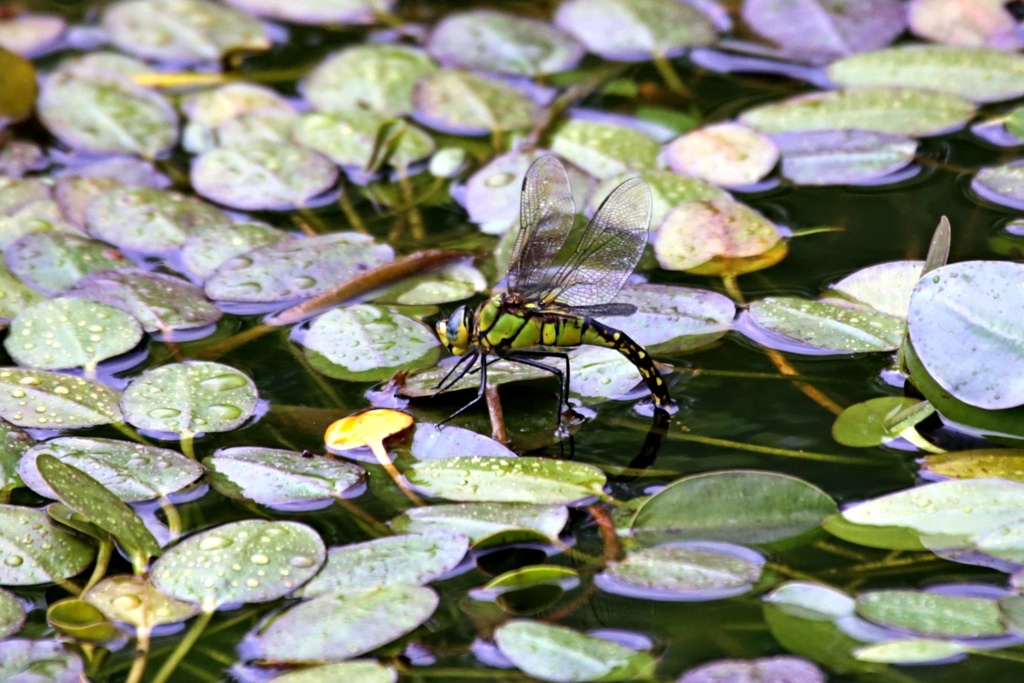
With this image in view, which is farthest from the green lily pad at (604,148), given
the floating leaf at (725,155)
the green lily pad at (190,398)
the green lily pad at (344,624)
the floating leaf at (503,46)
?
the green lily pad at (344,624)

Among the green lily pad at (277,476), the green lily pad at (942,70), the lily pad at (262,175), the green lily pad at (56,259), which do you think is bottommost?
the green lily pad at (277,476)

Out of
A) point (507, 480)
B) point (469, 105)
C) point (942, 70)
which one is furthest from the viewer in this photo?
point (469, 105)

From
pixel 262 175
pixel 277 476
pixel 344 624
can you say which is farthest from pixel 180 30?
pixel 344 624

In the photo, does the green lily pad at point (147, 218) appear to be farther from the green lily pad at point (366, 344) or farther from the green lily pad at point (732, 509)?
the green lily pad at point (732, 509)

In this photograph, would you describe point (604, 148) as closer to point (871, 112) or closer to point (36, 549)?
point (871, 112)

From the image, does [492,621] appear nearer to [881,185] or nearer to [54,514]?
[54,514]

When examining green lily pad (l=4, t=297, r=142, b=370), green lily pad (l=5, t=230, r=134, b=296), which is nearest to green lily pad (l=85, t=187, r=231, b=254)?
green lily pad (l=5, t=230, r=134, b=296)
